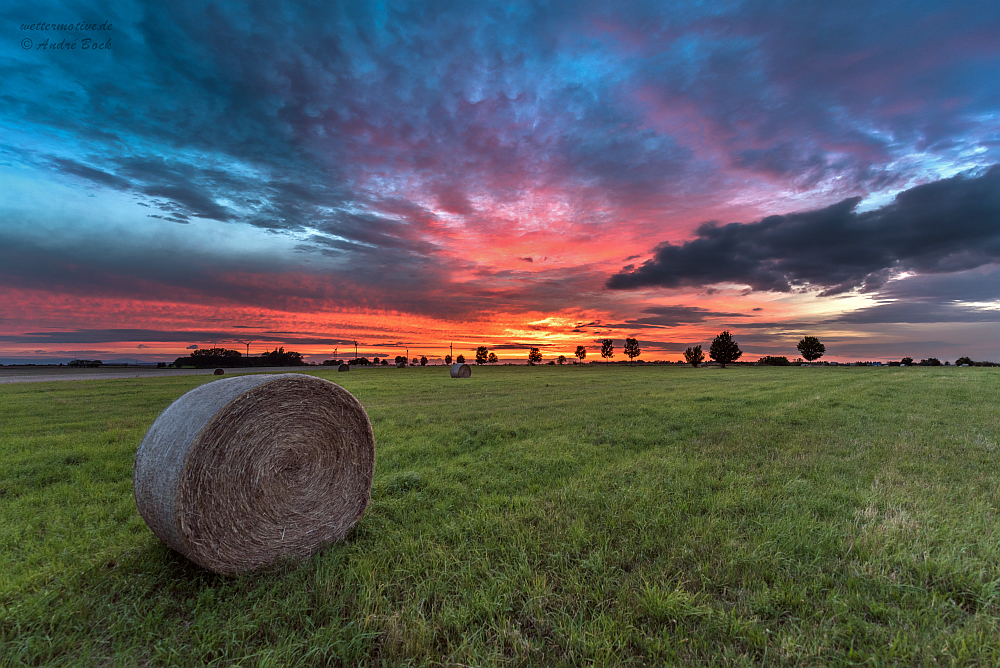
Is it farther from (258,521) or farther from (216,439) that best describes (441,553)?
(216,439)

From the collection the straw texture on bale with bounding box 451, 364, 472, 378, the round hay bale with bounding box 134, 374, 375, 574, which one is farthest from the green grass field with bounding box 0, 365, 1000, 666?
the straw texture on bale with bounding box 451, 364, 472, 378

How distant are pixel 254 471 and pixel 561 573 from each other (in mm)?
3804

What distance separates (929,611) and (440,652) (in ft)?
14.0

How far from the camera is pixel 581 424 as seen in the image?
13.4 meters

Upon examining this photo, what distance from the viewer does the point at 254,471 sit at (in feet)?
16.9

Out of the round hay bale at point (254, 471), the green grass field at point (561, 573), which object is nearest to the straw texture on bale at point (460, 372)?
the green grass field at point (561, 573)

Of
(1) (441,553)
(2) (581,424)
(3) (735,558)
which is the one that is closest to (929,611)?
(3) (735,558)

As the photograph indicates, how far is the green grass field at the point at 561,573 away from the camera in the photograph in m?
3.42

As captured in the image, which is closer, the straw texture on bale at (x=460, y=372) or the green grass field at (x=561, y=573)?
the green grass field at (x=561, y=573)

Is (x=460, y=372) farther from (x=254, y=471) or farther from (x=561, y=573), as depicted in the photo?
(x=561, y=573)

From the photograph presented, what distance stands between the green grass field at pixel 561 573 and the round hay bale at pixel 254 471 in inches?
13.5

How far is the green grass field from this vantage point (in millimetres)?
3422

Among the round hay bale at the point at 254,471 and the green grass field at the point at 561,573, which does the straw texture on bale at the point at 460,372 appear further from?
the round hay bale at the point at 254,471

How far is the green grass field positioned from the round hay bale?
13.5 inches
